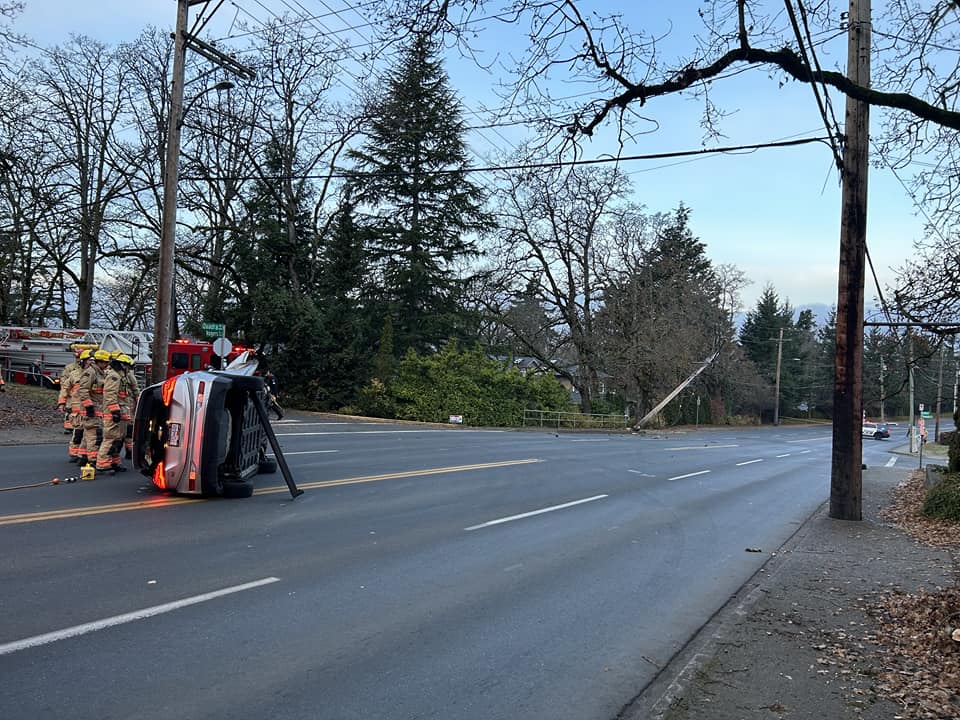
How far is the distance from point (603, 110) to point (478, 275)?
39.9 m

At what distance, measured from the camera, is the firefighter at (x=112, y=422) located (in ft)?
38.2

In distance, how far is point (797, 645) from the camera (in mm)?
5906

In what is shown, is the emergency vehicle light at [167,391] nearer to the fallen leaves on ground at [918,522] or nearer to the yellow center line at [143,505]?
the yellow center line at [143,505]

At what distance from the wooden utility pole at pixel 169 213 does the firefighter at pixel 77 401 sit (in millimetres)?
5002

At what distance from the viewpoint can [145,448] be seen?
10875mm

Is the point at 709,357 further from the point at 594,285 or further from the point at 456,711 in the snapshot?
the point at 456,711

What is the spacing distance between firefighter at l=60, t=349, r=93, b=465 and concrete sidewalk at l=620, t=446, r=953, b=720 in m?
9.65

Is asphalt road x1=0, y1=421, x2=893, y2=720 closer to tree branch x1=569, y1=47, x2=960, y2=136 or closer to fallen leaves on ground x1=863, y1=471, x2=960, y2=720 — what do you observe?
fallen leaves on ground x1=863, y1=471, x2=960, y2=720

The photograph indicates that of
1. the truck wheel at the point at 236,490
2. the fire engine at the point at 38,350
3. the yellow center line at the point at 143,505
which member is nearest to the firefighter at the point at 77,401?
the yellow center line at the point at 143,505

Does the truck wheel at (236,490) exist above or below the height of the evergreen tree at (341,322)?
below

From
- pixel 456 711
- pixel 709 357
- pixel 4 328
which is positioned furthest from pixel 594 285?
pixel 456 711

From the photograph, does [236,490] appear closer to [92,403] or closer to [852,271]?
[92,403]

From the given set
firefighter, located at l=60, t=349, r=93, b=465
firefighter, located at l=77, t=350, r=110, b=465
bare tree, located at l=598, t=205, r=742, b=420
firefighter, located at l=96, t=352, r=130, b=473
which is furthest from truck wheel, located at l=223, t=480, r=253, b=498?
bare tree, located at l=598, t=205, r=742, b=420

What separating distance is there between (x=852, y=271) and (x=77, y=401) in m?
12.2
